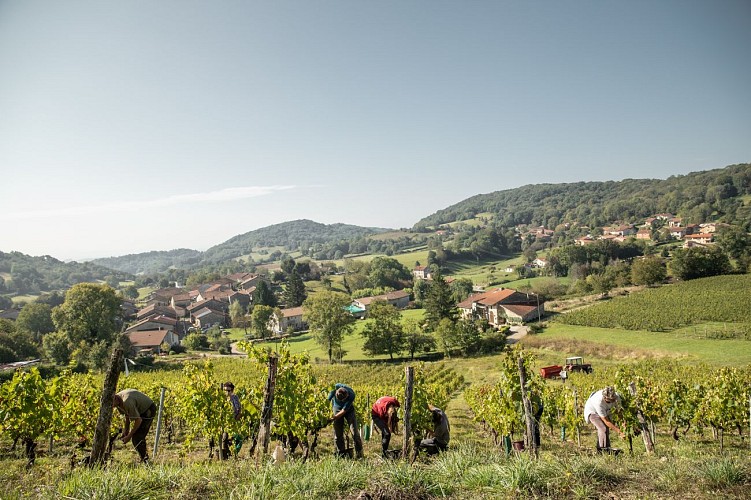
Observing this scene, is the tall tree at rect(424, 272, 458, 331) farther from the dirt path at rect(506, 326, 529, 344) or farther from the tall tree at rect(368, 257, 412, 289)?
the tall tree at rect(368, 257, 412, 289)

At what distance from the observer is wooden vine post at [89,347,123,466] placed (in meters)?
6.13

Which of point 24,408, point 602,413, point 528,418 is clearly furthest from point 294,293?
point 602,413

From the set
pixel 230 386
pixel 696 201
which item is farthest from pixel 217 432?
pixel 696 201

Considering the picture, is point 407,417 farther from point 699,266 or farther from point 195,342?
point 699,266

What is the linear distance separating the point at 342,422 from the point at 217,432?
3646mm

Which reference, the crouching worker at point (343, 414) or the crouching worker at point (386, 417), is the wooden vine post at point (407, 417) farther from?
the crouching worker at point (343, 414)

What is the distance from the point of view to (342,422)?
25.4 ft

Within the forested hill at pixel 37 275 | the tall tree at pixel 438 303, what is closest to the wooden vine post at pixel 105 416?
the tall tree at pixel 438 303

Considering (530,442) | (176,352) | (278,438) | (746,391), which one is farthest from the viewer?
(176,352)

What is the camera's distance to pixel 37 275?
158 m

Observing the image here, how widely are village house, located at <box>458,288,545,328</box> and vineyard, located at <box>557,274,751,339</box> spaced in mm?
5390

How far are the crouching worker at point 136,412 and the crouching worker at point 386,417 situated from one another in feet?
14.5

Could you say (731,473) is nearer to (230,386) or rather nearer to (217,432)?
(230,386)

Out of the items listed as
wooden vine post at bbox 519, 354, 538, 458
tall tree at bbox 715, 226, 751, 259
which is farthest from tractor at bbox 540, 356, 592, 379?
tall tree at bbox 715, 226, 751, 259
